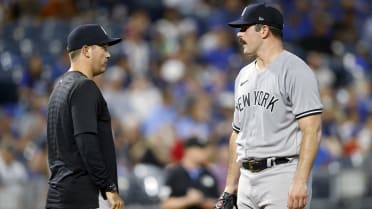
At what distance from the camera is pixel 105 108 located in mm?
5918

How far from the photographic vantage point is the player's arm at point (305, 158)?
5.62 metres

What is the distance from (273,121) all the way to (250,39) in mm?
533

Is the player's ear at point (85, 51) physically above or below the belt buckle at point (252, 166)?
above

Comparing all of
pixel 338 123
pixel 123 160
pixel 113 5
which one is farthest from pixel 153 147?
pixel 113 5

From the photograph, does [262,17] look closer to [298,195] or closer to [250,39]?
[250,39]

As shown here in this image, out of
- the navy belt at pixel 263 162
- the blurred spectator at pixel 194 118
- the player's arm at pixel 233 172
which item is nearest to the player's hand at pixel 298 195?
the navy belt at pixel 263 162

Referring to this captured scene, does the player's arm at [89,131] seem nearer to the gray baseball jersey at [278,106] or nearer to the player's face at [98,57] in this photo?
the player's face at [98,57]

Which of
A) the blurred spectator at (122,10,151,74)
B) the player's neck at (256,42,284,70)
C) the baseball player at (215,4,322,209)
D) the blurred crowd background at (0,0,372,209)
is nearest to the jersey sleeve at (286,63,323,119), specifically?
the baseball player at (215,4,322,209)

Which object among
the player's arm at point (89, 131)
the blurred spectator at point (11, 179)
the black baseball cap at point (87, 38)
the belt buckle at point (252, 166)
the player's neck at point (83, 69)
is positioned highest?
the black baseball cap at point (87, 38)

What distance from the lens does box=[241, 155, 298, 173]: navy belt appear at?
5895 mm

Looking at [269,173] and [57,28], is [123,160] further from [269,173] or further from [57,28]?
[269,173]

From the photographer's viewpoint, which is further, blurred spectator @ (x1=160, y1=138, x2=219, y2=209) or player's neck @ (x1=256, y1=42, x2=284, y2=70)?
blurred spectator @ (x1=160, y1=138, x2=219, y2=209)

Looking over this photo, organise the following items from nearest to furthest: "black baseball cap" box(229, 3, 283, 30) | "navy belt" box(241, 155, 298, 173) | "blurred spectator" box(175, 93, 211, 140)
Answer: "navy belt" box(241, 155, 298, 173) < "black baseball cap" box(229, 3, 283, 30) < "blurred spectator" box(175, 93, 211, 140)

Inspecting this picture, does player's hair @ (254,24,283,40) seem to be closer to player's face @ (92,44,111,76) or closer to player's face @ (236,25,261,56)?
player's face @ (236,25,261,56)
